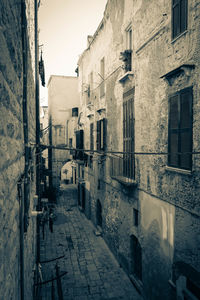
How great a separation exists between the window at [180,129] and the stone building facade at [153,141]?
0.08 ft

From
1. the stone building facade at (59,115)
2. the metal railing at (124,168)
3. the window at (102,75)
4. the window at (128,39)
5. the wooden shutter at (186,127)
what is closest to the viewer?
the wooden shutter at (186,127)

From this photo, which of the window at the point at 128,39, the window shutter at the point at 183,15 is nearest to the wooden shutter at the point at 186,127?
the window shutter at the point at 183,15

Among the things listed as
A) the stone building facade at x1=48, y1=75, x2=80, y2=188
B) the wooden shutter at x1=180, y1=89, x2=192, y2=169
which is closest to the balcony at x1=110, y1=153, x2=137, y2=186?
the wooden shutter at x1=180, y1=89, x2=192, y2=169

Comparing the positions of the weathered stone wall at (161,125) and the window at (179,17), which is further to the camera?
the window at (179,17)

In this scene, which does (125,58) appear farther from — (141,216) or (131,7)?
(141,216)

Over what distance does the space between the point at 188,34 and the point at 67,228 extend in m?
12.7

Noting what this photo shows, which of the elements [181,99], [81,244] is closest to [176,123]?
[181,99]

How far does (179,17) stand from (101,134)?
741 cm

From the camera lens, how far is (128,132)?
9.09 metres

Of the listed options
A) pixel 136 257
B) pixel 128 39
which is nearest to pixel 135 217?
Answer: pixel 136 257

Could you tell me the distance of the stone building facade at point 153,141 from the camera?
205 inches

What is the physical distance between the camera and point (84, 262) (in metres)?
10.5

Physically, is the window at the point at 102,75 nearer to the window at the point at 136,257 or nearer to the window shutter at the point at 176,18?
the window shutter at the point at 176,18

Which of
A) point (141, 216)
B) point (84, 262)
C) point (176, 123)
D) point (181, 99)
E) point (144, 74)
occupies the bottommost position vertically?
point (84, 262)
